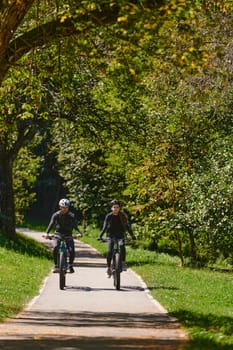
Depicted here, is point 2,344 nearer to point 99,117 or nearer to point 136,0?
point 136,0

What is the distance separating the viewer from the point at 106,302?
57.4 ft

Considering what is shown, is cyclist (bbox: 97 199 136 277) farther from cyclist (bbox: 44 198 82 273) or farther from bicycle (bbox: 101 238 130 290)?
cyclist (bbox: 44 198 82 273)

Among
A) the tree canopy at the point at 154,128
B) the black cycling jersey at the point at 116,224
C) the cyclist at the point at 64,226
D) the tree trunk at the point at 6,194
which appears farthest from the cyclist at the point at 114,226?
the tree trunk at the point at 6,194

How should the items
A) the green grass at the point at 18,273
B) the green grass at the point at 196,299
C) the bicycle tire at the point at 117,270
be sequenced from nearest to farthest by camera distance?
the green grass at the point at 196,299 < the green grass at the point at 18,273 < the bicycle tire at the point at 117,270

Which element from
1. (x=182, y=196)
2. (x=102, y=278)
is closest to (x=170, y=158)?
(x=182, y=196)

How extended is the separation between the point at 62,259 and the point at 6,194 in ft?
50.5

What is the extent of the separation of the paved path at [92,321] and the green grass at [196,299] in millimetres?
248

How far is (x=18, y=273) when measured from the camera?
24.3 m

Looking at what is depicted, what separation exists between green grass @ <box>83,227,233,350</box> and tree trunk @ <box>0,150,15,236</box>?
18.1 ft

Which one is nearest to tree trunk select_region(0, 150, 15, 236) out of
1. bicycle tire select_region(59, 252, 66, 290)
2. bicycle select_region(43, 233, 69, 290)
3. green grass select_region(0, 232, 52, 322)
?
green grass select_region(0, 232, 52, 322)

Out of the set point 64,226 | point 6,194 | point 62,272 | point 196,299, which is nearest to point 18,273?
point 64,226

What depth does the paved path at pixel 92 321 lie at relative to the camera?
10812mm

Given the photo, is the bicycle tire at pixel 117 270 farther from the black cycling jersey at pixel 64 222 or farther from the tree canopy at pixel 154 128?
the tree canopy at pixel 154 128

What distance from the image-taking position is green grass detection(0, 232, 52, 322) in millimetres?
16703
